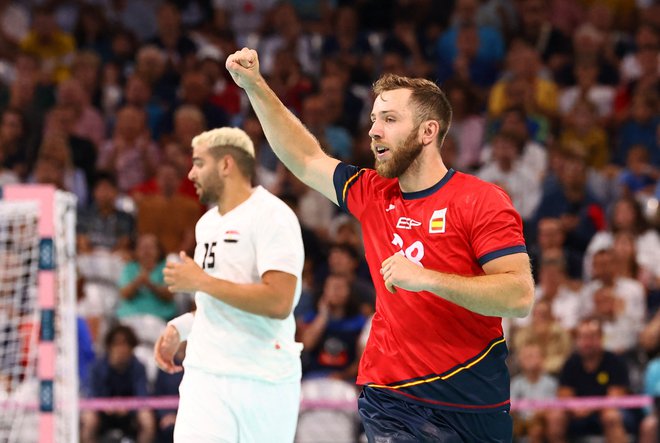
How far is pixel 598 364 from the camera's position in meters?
10.3

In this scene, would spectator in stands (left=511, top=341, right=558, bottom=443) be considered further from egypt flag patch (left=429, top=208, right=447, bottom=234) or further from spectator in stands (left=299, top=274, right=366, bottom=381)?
egypt flag patch (left=429, top=208, right=447, bottom=234)

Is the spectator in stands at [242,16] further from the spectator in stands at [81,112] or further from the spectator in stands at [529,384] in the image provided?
the spectator in stands at [529,384]

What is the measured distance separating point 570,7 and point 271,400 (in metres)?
11.6

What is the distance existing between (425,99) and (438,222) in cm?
60

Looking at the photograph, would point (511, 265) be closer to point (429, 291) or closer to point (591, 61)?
point (429, 291)

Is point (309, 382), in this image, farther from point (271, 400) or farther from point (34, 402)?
point (271, 400)

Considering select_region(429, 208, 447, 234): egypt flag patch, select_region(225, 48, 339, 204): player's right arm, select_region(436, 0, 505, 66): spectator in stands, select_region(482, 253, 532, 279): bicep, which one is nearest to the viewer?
select_region(482, 253, 532, 279): bicep

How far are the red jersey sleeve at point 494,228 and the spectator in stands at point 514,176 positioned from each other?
780 cm

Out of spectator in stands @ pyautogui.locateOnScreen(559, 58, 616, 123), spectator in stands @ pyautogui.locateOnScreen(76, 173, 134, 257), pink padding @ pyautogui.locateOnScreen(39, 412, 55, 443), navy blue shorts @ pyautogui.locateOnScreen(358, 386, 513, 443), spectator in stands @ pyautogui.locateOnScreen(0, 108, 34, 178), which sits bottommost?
pink padding @ pyautogui.locateOnScreen(39, 412, 55, 443)

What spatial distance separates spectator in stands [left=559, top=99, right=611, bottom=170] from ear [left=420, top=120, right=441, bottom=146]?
889 cm

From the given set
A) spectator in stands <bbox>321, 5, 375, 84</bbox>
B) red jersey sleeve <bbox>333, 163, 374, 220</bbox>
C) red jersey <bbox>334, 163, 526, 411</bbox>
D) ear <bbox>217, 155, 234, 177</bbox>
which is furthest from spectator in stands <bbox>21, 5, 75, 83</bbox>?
red jersey <bbox>334, 163, 526, 411</bbox>

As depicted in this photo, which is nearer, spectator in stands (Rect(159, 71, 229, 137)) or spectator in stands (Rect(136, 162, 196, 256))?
spectator in stands (Rect(136, 162, 196, 256))

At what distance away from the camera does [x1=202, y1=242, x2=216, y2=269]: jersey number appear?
6.07 meters

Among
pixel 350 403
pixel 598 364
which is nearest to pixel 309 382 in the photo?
pixel 350 403
